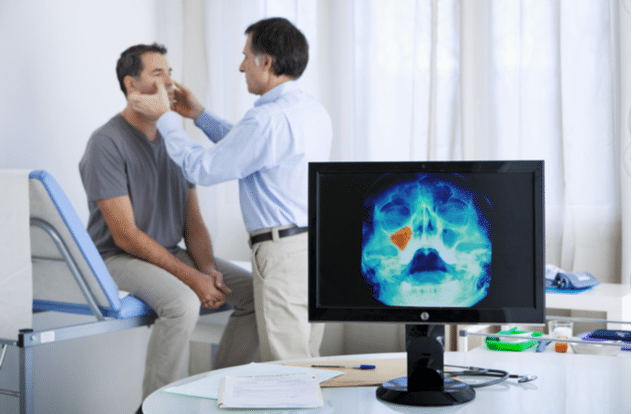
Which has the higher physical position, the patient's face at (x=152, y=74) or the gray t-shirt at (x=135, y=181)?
the patient's face at (x=152, y=74)

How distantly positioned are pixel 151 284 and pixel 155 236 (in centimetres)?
32

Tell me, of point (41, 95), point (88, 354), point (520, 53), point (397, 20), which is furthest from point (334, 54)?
point (88, 354)

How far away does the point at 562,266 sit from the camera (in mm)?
2322

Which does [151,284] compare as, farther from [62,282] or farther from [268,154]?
[268,154]

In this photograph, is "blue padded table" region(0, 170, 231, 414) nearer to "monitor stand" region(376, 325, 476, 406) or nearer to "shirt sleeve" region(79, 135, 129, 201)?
"shirt sleeve" region(79, 135, 129, 201)

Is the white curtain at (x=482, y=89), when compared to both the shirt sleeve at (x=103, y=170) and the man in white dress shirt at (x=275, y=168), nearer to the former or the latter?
the man in white dress shirt at (x=275, y=168)

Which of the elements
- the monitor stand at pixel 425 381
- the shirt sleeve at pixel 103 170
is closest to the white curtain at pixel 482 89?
the shirt sleeve at pixel 103 170

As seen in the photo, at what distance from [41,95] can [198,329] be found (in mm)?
1056

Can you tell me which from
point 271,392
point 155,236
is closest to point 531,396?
point 271,392

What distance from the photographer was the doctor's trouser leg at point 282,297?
71.4 inches

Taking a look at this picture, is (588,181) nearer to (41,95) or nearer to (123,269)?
(123,269)

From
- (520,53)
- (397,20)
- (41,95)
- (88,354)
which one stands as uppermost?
(397,20)

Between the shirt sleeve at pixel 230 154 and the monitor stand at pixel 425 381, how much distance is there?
0.93 metres

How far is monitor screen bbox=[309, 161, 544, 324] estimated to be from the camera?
0.97 metres
